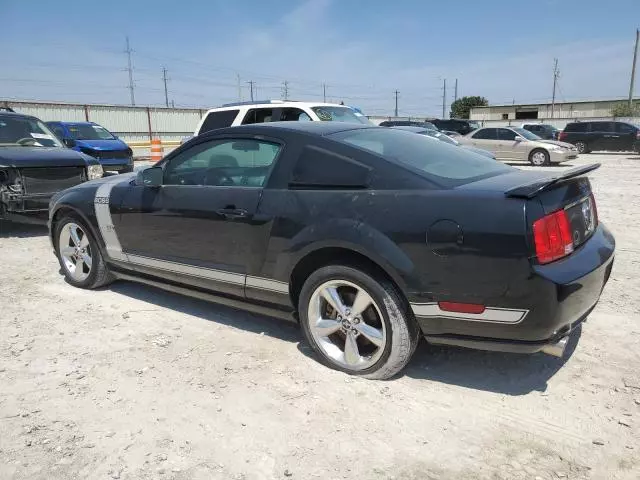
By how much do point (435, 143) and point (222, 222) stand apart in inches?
64.9

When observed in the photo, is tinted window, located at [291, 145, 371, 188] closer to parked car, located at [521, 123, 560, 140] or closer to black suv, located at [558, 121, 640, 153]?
black suv, located at [558, 121, 640, 153]

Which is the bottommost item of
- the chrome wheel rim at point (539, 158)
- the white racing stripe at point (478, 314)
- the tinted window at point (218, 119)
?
the chrome wheel rim at point (539, 158)

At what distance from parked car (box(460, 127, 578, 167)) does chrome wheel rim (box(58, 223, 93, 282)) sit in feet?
54.7

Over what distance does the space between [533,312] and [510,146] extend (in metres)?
18.4

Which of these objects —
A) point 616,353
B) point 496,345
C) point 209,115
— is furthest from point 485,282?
point 209,115

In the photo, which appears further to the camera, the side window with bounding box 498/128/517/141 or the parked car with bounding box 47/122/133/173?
the side window with bounding box 498/128/517/141

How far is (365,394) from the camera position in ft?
9.85

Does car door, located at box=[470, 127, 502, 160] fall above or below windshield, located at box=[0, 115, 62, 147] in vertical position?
below

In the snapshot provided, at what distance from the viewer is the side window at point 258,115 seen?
10133 mm

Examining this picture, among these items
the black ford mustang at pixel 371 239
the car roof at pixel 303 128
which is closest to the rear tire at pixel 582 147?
the black ford mustang at pixel 371 239

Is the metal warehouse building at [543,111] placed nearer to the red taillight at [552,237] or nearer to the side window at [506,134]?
the side window at [506,134]

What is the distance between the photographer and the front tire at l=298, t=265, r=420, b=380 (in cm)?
295

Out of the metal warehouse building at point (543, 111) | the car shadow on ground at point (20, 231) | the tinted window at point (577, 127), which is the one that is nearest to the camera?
the car shadow on ground at point (20, 231)

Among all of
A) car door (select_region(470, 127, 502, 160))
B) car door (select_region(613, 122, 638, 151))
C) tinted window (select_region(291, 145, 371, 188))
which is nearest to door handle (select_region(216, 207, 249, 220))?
tinted window (select_region(291, 145, 371, 188))
